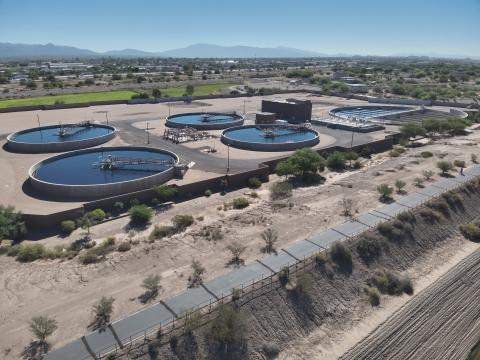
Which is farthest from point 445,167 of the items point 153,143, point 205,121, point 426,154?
point 205,121

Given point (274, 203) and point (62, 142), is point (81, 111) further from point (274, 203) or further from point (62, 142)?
point (274, 203)

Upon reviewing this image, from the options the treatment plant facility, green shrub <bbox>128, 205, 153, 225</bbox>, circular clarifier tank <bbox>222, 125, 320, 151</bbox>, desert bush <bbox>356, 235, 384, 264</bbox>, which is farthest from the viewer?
circular clarifier tank <bbox>222, 125, 320, 151</bbox>

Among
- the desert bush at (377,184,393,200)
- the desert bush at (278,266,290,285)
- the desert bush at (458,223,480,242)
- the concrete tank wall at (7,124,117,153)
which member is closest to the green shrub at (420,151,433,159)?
the desert bush at (377,184,393,200)

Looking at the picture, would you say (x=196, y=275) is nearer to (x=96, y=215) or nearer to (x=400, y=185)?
(x=96, y=215)

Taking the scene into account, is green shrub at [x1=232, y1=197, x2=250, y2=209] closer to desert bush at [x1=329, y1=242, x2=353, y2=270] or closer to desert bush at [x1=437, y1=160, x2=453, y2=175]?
desert bush at [x1=329, y1=242, x2=353, y2=270]

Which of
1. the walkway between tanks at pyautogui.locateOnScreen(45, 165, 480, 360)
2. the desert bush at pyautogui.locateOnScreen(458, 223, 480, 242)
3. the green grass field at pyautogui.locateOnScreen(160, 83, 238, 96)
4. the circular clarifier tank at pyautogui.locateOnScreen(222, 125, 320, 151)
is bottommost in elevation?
the desert bush at pyautogui.locateOnScreen(458, 223, 480, 242)

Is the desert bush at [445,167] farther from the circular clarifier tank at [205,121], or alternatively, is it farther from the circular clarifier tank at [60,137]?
the circular clarifier tank at [60,137]

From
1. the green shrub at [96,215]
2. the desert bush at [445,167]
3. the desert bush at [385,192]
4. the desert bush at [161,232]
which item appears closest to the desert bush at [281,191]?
the desert bush at [385,192]
